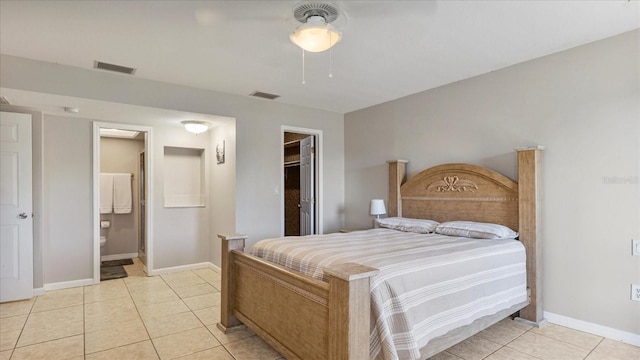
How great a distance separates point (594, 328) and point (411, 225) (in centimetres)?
171

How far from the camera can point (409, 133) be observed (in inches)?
171

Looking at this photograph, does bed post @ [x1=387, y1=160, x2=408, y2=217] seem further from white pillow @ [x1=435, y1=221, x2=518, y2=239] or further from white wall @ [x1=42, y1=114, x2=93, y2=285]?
white wall @ [x1=42, y1=114, x2=93, y2=285]

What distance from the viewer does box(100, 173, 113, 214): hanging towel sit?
18.7ft

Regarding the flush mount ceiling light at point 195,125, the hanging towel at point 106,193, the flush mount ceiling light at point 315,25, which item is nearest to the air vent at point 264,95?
the flush mount ceiling light at point 195,125

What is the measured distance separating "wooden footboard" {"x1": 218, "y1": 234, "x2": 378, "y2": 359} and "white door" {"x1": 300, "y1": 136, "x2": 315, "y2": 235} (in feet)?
7.47

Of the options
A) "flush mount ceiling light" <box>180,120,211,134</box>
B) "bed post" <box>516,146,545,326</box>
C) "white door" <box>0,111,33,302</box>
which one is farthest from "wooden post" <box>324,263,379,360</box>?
"white door" <box>0,111,33,302</box>

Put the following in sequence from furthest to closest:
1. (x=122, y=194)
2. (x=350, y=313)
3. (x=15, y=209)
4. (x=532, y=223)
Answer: (x=122, y=194) → (x=15, y=209) → (x=532, y=223) → (x=350, y=313)

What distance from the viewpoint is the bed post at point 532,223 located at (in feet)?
9.61

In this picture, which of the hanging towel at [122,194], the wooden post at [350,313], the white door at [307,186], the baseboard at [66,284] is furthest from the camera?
the hanging towel at [122,194]

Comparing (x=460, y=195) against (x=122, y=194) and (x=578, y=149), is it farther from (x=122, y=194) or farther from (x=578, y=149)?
(x=122, y=194)

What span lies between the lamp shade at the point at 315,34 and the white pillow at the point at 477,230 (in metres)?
2.08

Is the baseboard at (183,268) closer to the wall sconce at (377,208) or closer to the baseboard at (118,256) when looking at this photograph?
the baseboard at (118,256)

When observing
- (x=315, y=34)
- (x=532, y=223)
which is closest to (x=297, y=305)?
(x=315, y=34)

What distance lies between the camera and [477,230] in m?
3.04
